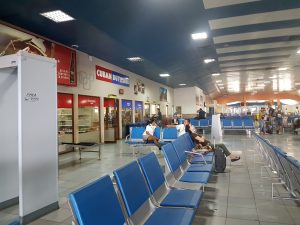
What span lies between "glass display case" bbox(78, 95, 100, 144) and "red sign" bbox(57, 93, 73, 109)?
0.57m

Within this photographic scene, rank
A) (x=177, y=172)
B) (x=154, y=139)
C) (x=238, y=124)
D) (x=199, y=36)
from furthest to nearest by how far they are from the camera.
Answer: (x=238, y=124) → (x=199, y=36) → (x=154, y=139) → (x=177, y=172)

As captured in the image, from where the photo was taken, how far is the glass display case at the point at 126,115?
12867 millimetres

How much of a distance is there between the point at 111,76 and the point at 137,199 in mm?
9920

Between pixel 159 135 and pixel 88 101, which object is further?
pixel 88 101

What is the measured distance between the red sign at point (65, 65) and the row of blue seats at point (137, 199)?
5.90 metres

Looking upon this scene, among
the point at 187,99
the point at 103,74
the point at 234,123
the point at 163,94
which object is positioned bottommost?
the point at 234,123

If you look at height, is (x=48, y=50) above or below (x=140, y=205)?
above

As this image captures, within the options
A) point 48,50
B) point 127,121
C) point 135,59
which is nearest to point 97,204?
point 48,50

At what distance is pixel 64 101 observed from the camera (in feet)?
28.0

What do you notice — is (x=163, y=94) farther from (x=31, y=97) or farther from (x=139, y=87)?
(x=31, y=97)

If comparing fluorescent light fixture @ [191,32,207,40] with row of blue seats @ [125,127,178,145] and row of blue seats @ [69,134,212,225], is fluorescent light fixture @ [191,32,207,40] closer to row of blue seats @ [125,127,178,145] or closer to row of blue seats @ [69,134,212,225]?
row of blue seats @ [125,127,178,145]

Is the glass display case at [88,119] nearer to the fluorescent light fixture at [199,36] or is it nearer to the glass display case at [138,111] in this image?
the glass display case at [138,111]

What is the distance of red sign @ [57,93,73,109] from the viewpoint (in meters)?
8.26

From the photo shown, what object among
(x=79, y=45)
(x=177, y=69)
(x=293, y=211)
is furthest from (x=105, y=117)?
(x=293, y=211)
